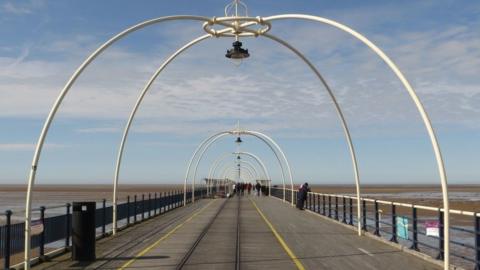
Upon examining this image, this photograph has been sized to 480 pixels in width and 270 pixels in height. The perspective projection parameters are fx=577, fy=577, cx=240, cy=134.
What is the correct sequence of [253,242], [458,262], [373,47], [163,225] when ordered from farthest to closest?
[163,225] → [458,262] → [253,242] → [373,47]

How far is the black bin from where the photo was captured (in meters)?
13.9

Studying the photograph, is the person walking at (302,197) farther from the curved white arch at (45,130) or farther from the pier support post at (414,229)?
the curved white arch at (45,130)

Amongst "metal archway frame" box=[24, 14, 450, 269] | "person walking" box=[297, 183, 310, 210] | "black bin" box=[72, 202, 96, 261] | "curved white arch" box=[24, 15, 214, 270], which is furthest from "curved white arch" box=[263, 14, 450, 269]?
"person walking" box=[297, 183, 310, 210]

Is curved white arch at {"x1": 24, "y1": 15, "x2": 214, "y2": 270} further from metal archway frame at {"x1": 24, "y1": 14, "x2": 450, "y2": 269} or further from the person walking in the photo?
the person walking

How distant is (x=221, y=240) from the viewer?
59.0 feet

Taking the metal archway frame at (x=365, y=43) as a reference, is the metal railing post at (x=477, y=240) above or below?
below

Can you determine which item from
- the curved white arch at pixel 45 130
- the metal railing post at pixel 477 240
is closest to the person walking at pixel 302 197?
the curved white arch at pixel 45 130

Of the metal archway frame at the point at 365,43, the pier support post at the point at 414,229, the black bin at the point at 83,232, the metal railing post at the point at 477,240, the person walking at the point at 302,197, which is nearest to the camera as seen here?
the metal railing post at the point at 477,240

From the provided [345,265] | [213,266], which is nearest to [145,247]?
[213,266]

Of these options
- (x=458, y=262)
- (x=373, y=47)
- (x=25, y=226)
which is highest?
(x=373, y=47)

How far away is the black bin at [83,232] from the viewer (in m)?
13.9

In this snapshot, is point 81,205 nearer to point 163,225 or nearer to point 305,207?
point 163,225

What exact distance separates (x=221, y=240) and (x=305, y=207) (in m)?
20.6

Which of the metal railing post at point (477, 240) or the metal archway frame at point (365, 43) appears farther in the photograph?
the metal archway frame at point (365, 43)
